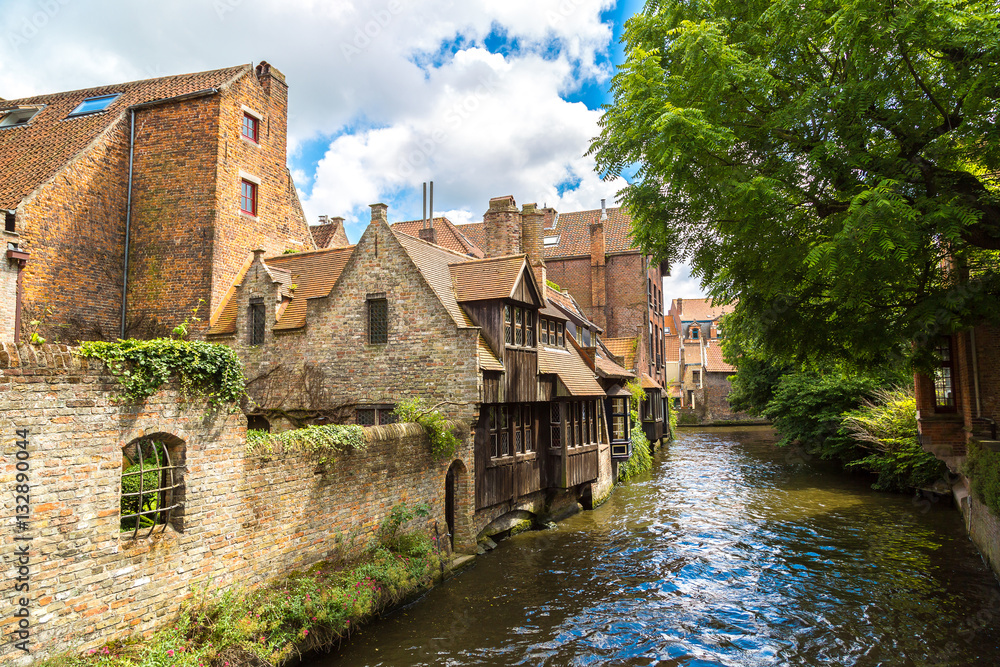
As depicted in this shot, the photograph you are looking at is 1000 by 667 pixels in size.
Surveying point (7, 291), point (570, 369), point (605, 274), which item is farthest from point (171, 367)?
point (605, 274)

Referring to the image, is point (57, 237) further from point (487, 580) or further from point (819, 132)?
point (819, 132)

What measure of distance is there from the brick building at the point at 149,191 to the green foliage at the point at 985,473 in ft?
65.0

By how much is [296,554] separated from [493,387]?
6340 millimetres

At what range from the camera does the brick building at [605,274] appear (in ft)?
111

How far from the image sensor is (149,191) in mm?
19828

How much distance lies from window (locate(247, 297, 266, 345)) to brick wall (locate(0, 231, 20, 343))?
547cm

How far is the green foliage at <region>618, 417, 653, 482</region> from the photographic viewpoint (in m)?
25.6

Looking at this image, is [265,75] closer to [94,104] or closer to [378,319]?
[94,104]

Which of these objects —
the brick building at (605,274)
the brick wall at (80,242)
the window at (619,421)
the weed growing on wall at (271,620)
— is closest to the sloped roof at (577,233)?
the brick building at (605,274)

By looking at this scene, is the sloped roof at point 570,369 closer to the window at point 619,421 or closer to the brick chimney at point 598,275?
the window at point 619,421

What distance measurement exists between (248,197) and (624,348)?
18.8 m

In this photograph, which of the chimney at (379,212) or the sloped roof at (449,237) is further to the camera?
the sloped roof at (449,237)

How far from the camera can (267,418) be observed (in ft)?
53.6

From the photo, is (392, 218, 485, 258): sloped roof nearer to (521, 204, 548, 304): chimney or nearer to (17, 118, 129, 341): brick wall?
(521, 204, 548, 304): chimney
